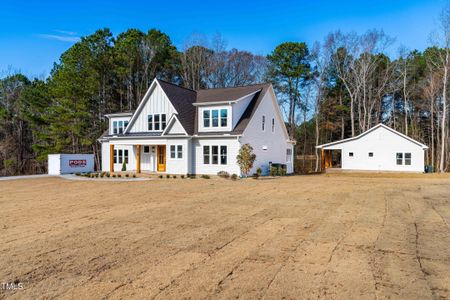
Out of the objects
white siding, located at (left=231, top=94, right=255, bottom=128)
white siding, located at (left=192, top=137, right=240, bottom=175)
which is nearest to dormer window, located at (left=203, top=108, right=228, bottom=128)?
white siding, located at (left=231, top=94, right=255, bottom=128)

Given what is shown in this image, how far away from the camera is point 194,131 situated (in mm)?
23250

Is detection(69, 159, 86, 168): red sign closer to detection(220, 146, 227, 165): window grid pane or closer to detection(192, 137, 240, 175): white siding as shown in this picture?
detection(192, 137, 240, 175): white siding

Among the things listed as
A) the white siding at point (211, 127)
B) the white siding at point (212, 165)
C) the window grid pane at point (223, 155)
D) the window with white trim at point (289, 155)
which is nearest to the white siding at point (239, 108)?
the white siding at point (211, 127)

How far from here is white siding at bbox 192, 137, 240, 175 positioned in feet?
70.3

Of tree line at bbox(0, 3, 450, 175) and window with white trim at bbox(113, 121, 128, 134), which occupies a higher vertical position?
tree line at bbox(0, 3, 450, 175)

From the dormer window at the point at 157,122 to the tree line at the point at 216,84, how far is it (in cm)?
1201

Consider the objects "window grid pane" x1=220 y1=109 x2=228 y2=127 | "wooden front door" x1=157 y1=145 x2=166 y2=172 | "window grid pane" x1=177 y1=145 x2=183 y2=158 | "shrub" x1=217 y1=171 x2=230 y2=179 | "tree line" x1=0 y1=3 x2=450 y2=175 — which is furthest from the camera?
"tree line" x1=0 y1=3 x2=450 y2=175

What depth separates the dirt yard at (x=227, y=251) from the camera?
151 inches

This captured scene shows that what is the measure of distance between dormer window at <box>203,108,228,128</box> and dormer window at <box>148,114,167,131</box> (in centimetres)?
351

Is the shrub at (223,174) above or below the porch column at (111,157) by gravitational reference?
below

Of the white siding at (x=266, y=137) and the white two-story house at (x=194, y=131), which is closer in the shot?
the white two-story house at (x=194, y=131)

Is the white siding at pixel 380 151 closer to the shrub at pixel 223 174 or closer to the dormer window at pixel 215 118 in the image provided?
the dormer window at pixel 215 118

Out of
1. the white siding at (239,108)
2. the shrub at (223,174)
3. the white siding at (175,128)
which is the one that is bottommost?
the shrub at (223,174)

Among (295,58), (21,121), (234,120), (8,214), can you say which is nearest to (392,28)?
(295,58)
